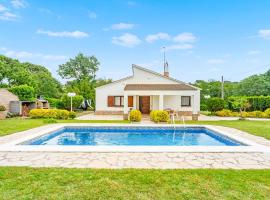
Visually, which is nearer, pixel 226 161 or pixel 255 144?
pixel 226 161

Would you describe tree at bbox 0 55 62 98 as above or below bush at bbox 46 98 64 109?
above

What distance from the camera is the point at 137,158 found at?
7.14 metres

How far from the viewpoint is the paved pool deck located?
250 inches

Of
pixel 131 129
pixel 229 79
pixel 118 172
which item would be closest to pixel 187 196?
pixel 118 172

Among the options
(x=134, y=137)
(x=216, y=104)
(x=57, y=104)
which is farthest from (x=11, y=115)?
(x=216, y=104)

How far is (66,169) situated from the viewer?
19.1ft

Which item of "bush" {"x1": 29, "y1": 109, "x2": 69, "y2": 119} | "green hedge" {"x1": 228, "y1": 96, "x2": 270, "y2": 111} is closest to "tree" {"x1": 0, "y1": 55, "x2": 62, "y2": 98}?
"bush" {"x1": 29, "y1": 109, "x2": 69, "y2": 119}

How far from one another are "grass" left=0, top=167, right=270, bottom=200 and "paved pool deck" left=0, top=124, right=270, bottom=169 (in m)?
0.57

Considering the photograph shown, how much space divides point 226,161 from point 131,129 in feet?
Result: 29.3

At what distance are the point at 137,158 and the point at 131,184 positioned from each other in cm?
227

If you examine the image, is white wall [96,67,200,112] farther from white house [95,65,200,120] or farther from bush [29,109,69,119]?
bush [29,109,69,119]

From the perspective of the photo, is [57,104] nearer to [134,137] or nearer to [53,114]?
[53,114]

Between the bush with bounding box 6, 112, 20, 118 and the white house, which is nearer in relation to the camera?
the bush with bounding box 6, 112, 20, 118

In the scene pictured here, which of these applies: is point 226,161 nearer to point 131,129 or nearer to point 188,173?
point 188,173
